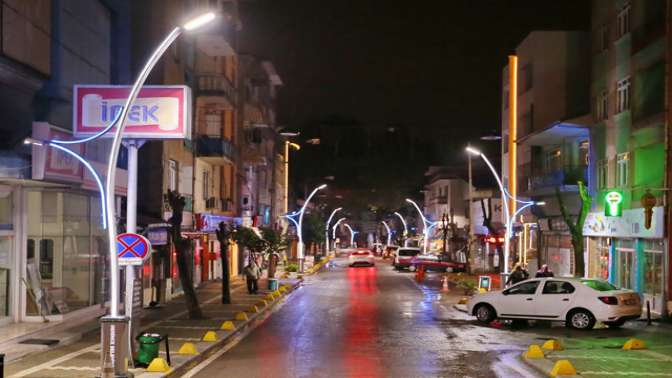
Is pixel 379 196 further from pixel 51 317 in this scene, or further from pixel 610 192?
pixel 51 317

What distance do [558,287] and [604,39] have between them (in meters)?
13.6

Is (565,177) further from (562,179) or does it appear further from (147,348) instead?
(147,348)

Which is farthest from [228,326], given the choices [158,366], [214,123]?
[214,123]

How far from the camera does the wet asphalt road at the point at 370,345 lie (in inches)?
652

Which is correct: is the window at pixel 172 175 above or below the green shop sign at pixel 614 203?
above

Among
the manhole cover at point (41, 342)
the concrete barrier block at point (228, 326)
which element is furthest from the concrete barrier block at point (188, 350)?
the concrete barrier block at point (228, 326)

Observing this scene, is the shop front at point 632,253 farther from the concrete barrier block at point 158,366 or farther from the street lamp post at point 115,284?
the street lamp post at point 115,284

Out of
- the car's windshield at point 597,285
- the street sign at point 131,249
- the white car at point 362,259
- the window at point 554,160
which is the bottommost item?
the white car at point 362,259

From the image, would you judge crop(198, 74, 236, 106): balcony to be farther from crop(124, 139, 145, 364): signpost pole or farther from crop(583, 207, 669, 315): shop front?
crop(124, 139, 145, 364): signpost pole

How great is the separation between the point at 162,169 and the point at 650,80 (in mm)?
18646

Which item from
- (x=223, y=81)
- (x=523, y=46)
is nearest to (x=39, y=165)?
(x=223, y=81)

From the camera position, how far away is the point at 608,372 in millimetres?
15781

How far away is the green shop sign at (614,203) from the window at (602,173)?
3205mm

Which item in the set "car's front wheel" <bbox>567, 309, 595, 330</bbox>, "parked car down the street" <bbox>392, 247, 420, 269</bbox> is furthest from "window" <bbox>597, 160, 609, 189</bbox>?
"parked car down the street" <bbox>392, 247, 420, 269</bbox>
